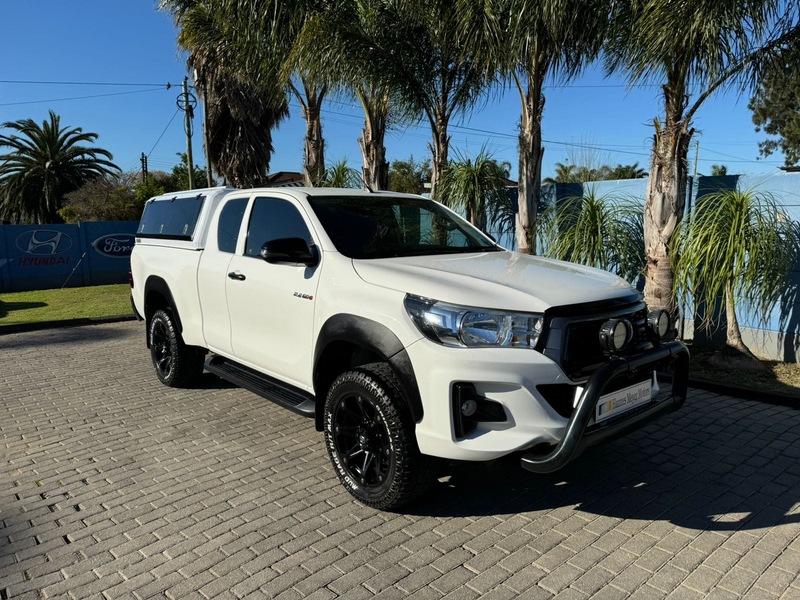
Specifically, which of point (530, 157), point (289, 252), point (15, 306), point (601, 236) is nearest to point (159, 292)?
point (289, 252)

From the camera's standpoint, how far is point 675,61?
600cm

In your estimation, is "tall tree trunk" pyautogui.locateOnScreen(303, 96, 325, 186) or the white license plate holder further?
"tall tree trunk" pyautogui.locateOnScreen(303, 96, 325, 186)

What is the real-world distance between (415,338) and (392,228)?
143cm

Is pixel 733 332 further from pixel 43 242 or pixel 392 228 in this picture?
pixel 43 242

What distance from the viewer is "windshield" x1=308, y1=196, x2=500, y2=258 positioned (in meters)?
4.03

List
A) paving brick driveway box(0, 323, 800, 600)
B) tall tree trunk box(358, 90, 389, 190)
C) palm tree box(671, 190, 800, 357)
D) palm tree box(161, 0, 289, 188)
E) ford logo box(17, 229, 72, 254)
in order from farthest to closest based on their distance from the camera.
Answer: palm tree box(161, 0, 289, 188), ford logo box(17, 229, 72, 254), tall tree trunk box(358, 90, 389, 190), palm tree box(671, 190, 800, 357), paving brick driveway box(0, 323, 800, 600)

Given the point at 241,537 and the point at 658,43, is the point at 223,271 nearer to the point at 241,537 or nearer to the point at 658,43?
the point at 241,537

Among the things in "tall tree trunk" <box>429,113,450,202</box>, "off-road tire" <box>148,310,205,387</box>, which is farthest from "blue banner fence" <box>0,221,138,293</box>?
"off-road tire" <box>148,310,205,387</box>

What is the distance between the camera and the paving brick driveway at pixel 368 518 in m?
2.80

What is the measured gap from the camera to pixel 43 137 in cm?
3247

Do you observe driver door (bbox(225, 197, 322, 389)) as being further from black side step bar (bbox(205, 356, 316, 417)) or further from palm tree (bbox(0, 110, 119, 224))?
palm tree (bbox(0, 110, 119, 224))

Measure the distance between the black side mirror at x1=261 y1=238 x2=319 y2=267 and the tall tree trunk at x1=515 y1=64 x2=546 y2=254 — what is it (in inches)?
170

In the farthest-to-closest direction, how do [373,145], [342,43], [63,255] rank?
1. [63,255]
2. [373,145]
3. [342,43]

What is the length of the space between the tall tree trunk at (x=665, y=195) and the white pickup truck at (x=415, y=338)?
8.37 ft
